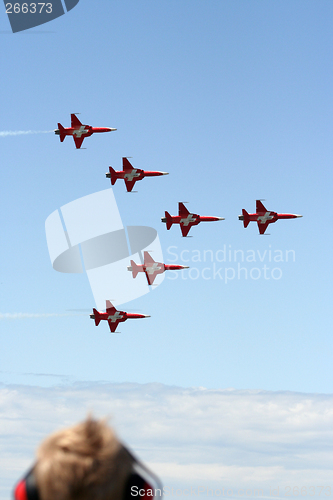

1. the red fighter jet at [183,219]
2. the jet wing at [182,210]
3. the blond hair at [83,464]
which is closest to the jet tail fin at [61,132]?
the red fighter jet at [183,219]

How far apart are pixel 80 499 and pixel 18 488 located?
2.82 feet

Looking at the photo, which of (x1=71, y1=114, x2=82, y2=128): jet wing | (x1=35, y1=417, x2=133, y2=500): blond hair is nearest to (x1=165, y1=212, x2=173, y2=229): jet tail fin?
(x1=71, y1=114, x2=82, y2=128): jet wing

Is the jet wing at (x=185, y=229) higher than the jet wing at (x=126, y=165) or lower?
lower

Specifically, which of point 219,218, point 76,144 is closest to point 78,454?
point 219,218

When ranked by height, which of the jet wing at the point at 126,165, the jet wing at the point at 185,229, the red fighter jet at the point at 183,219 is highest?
the jet wing at the point at 126,165

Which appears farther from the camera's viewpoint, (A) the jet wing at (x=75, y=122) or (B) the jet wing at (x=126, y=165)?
(B) the jet wing at (x=126, y=165)

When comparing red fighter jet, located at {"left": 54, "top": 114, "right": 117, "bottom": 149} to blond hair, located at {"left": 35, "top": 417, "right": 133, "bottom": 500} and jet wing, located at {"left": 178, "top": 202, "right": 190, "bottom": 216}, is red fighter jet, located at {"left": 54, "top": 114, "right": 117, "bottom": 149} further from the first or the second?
blond hair, located at {"left": 35, "top": 417, "right": 133, "bottom": 500}

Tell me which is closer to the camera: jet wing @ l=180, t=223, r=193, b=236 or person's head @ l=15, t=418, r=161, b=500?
person's head @ l=15, t=418, r=161, b=500

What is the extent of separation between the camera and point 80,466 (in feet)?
27.0

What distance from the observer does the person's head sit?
26.7 ft

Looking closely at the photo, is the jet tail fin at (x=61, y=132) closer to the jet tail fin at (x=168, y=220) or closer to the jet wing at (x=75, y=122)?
the jet wing at (x=75, y=122)

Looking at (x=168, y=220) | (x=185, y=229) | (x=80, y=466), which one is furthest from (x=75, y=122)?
(x=80, y=466)

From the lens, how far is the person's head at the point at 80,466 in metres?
8.13

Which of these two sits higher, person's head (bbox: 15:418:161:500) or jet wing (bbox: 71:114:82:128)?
person's head (bbox: 15:418:161:500)
